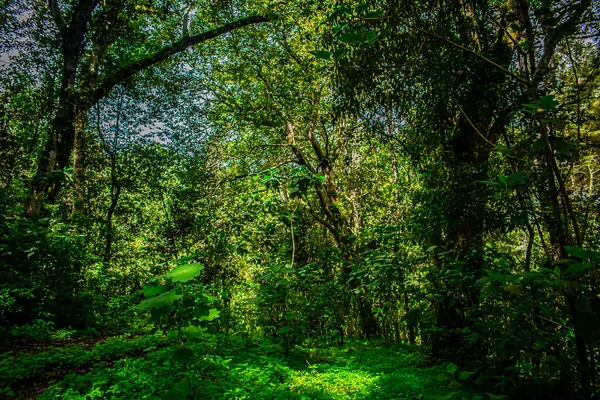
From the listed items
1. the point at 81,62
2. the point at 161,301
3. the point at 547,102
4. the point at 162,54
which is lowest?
the point at 161,301

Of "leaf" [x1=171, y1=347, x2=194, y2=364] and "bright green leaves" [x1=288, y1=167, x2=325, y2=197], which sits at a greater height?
"bright green leaves" [x1=288, y1=167, x2=325, y2=197]

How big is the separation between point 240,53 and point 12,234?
267 inches

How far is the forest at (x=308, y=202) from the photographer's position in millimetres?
2725

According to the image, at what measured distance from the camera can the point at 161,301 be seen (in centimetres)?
185

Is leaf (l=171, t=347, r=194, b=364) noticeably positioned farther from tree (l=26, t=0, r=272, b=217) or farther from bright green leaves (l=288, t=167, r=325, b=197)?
tree (l=26, t=0, r=272, b=217)

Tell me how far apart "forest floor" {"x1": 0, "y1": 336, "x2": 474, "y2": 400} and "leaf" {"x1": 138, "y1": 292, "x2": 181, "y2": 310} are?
1.72ft

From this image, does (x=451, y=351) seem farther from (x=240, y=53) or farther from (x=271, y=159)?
(x=240, y=53)

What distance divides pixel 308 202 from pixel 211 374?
2300mm

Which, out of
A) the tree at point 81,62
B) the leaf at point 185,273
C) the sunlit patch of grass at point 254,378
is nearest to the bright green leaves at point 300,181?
the leaf at point 185,273

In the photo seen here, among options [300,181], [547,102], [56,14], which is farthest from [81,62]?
[547,102]

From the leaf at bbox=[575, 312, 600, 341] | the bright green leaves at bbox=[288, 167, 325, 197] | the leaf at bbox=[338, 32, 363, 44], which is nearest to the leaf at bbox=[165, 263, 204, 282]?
the bright green leaves at bbox=[288, 167, 325, 197]

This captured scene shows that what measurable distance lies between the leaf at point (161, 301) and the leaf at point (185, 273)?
0.10m

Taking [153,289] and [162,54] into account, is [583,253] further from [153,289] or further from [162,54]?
[162,54]

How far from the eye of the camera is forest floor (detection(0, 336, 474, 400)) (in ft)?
10.2
